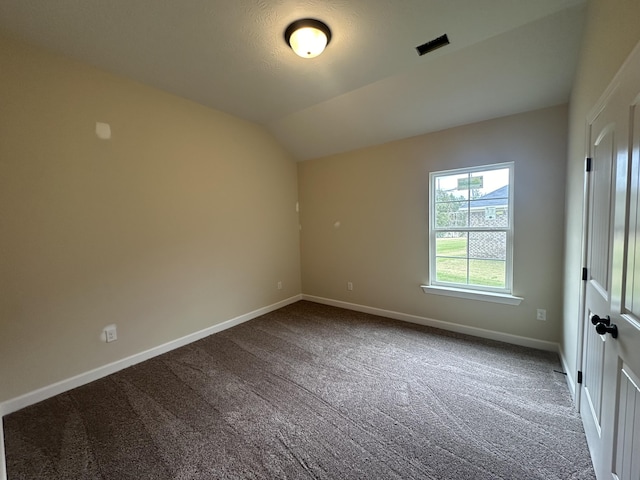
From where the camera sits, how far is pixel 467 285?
124 inches

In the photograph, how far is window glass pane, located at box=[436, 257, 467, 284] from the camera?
10.4 ft

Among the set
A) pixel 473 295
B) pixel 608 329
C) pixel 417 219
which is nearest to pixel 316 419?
pixel 608 329

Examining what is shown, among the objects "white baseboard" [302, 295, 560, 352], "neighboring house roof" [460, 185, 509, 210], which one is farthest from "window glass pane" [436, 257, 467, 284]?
"neighboring house roof" [460, 185, 509, 210]

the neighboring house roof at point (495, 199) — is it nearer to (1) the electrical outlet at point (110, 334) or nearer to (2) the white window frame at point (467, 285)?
(2) the white window frame at point (467, 285)

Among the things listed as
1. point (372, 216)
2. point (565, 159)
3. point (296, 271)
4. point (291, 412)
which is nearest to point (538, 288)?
point (565, 159)

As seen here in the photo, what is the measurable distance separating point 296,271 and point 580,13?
416 centimetres

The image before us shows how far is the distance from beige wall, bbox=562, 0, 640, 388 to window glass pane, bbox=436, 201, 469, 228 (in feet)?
3.02

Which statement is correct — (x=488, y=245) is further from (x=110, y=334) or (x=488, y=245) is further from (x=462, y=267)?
(x=110, y=334)

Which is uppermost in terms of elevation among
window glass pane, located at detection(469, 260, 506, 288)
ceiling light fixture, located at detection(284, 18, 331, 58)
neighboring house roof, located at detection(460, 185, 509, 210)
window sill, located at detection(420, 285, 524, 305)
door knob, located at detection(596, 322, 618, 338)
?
ceiling light fixture, located at detection(284, 18, 331, 58)

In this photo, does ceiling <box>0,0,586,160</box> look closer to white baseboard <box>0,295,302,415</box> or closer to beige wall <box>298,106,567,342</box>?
beige wall <box>298,106,567,342</box>

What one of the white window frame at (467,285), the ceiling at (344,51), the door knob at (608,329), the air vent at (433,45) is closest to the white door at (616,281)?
the door knob at (608,329)

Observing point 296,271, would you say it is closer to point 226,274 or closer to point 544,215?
point 226,274

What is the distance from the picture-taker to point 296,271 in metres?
4.59

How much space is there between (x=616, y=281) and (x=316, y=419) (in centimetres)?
185
